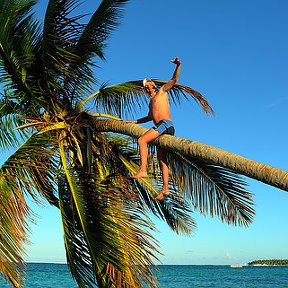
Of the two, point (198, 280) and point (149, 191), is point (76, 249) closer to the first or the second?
point (149, 191)

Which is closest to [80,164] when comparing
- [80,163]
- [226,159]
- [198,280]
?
[80,163]

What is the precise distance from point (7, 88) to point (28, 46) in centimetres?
89

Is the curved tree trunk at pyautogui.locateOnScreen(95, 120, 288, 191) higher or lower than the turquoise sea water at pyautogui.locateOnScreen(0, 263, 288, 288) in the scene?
higher

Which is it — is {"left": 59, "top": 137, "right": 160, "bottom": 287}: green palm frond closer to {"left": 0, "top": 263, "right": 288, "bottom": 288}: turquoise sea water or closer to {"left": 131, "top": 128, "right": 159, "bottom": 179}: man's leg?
{"left": 131, "top": 128, "right": 159, "bottom": 179}: man's leg

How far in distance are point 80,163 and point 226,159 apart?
14.1 ft

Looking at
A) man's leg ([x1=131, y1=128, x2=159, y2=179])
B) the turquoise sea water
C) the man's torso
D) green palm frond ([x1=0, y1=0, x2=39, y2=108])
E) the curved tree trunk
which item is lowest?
the turquoise sea water

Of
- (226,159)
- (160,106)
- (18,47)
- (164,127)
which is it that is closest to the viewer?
(226,159)

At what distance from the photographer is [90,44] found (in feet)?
34.1

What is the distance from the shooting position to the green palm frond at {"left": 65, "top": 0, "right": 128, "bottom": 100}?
10.0 m

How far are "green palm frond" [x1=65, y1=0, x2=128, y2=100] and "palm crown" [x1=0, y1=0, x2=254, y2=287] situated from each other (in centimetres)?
2

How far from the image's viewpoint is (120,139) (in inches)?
438

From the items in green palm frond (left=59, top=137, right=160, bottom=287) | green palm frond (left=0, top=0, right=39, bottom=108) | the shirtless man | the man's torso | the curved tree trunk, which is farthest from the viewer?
green palm frond (left=0, top=0, right=39, bottom=108)

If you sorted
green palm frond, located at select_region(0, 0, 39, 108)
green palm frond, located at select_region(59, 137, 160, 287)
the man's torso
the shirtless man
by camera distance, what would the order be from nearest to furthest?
the shirtless man, the man's torso, green palm frond, located at select_region(59, 137, 160, 287), green palm frond, located at select_region(0, 0, 39, 108)

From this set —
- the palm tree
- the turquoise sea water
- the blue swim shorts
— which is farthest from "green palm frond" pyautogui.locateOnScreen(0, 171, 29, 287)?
the turquoise sea water
